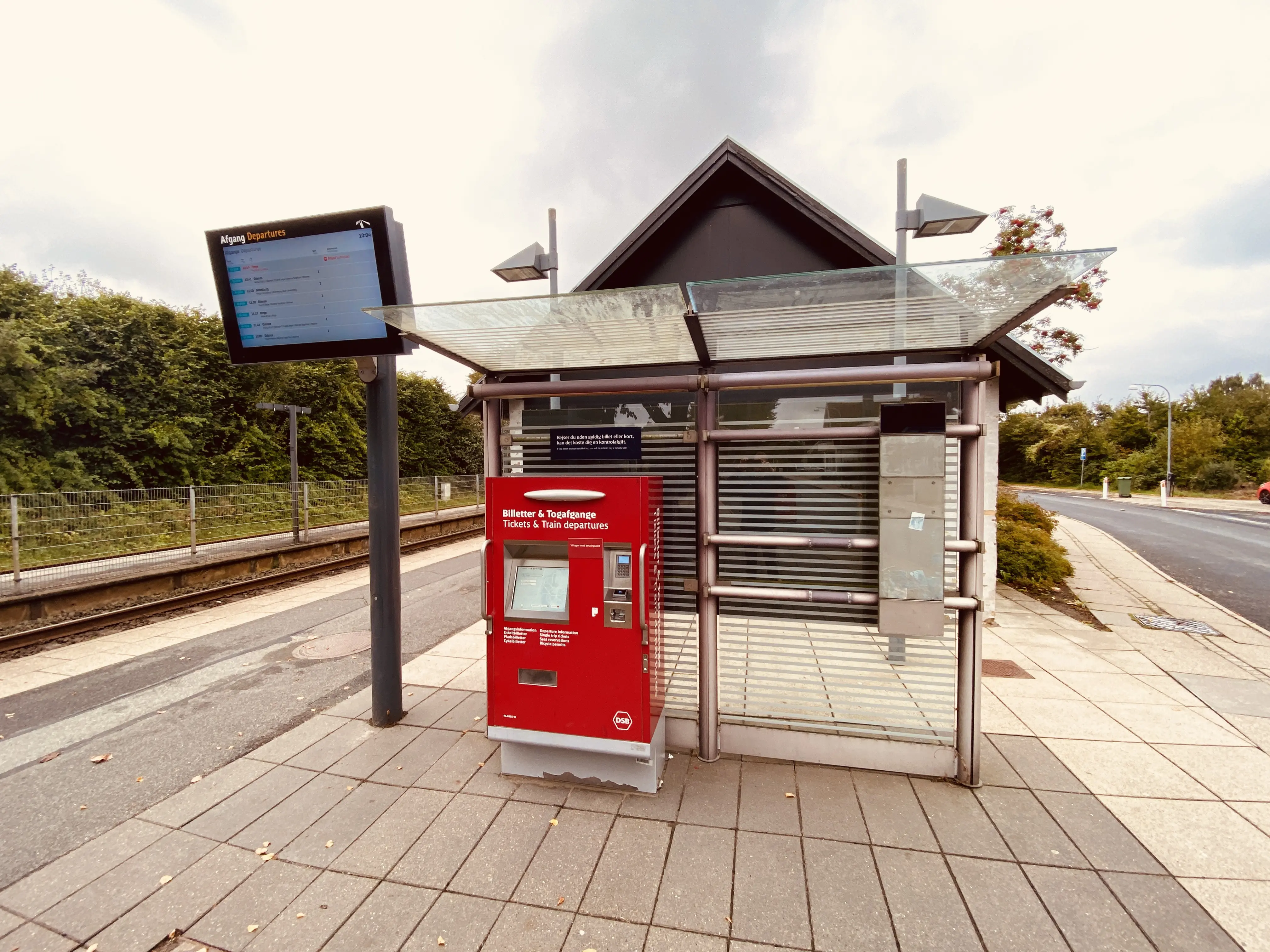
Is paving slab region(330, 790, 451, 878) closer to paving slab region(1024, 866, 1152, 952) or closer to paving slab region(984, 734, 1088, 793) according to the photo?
paving slab region(1024, 866, 1152, 952)

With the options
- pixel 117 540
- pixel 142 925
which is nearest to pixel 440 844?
pixel 142 925

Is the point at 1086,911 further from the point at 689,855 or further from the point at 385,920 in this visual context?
the point at 385,920

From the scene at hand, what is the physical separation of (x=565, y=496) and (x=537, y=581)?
550mm

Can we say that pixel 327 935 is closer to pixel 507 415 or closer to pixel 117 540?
pixel 507 415

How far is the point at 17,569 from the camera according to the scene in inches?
252

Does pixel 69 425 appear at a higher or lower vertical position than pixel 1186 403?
lower

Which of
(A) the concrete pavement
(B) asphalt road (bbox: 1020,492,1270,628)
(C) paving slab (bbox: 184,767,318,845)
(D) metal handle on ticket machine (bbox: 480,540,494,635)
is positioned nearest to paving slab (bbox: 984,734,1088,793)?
(A) the concrete pavement

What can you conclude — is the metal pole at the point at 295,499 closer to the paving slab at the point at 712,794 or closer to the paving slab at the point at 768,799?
the paving slab at the point at 712,794

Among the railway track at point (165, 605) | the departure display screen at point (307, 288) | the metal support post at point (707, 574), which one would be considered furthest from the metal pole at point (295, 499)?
the metal support post at point (707, 574)

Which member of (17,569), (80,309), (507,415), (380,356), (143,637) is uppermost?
(80,309)

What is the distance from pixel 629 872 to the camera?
245 cm

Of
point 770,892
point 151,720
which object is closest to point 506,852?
point 770,892

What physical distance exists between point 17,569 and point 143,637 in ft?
6.25

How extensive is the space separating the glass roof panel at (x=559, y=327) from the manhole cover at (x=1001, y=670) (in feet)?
13.3
